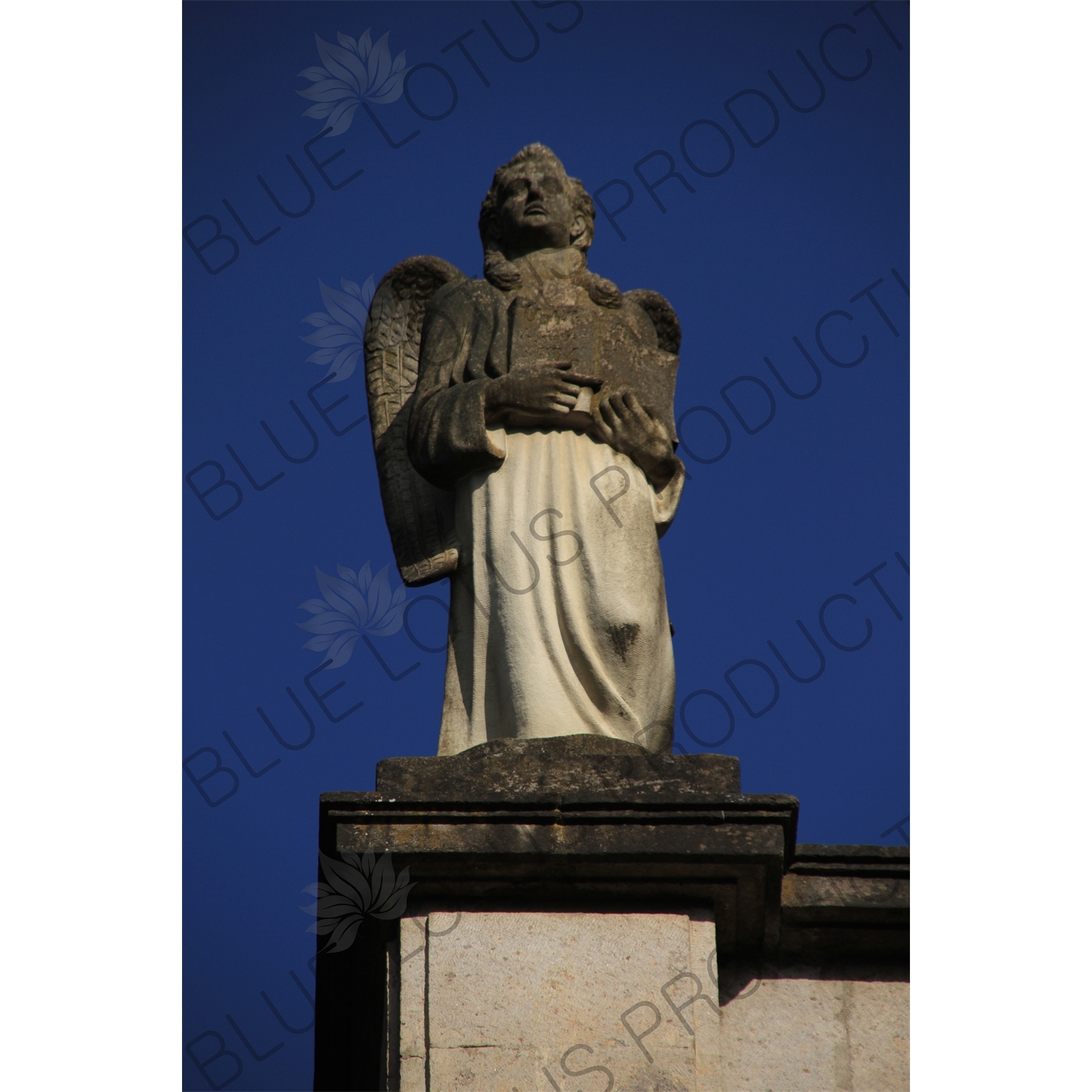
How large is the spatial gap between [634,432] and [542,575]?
0.89m

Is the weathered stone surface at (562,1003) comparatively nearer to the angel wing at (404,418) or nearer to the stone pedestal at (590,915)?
the stone pedestal at (590,915)

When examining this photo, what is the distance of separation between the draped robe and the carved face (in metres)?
0.74

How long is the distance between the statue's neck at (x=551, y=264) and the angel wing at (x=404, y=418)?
1.21ft

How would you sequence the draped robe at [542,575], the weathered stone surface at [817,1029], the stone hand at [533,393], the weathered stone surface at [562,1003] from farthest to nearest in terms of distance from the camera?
1. the stone hand at [533,393]
2. the draped robe at [542,575]
3. the weathered stone surface at [817,1029]
4. the weathered stone surface at [562,1003]

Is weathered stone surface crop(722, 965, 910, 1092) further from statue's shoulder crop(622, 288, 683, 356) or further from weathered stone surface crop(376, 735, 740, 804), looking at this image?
statue's shoulder crop(622, 288, 683, 356)

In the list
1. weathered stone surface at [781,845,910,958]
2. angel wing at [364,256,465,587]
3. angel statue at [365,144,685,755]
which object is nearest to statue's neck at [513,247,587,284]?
angel statue at [365,144,685,755]

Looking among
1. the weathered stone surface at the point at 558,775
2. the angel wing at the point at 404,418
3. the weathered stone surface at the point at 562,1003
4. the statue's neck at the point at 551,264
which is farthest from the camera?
the statue's neck at the point at 551,264

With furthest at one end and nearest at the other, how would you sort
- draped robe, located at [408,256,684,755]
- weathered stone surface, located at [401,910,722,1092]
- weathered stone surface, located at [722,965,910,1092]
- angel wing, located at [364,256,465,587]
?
angel wing, located at [364,256,465,587]
draped robe, located at [408,256,684,755]
weathered stone surface, located at [722,965,910,1092]
weathered stone surface, located at [401,910,722,1092]

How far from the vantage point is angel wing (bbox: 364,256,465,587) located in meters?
8.86

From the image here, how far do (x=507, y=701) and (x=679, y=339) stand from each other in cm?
235

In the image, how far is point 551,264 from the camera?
948 centimetres

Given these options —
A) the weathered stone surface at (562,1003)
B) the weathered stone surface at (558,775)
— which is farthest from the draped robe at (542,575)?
the weathered stone surface at (562,1003)

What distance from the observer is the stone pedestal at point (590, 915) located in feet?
22.0

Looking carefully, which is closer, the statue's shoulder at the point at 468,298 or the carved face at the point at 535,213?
the statue's shoulder at the point at 468,298
